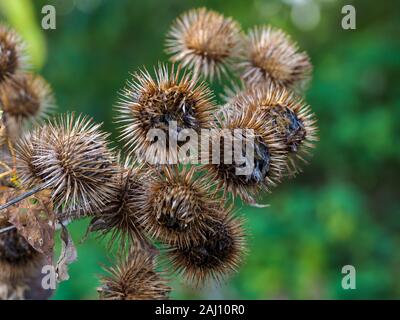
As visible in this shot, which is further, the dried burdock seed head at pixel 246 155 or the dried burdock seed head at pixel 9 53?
the dried burdock seed head at pixel 9 53

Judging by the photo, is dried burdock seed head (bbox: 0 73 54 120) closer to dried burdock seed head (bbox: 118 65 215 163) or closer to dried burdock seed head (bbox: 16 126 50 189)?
dried burdock seed head (bbox: 16 126 50 189)

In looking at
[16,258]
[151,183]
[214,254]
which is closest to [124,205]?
[151,183]

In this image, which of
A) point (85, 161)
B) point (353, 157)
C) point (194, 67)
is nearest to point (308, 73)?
point (194, 67)

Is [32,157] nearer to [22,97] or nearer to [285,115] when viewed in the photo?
[22,97]

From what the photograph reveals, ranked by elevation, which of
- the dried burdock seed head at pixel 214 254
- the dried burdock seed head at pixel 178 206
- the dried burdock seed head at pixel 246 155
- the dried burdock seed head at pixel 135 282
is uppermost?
the dried burdock seed head at pixel 246 155

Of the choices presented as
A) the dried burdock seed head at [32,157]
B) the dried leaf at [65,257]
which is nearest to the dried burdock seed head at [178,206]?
the dried leaf at [65,257]

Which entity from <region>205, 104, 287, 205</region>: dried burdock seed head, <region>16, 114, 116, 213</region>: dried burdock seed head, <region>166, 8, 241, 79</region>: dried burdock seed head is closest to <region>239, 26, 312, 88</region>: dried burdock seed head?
<region>166, 8, 241, 79</region>: dried burdock seed head

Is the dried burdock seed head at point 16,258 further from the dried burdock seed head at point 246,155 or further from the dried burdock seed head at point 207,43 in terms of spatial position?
the dried burdock seed head at point 207,43
